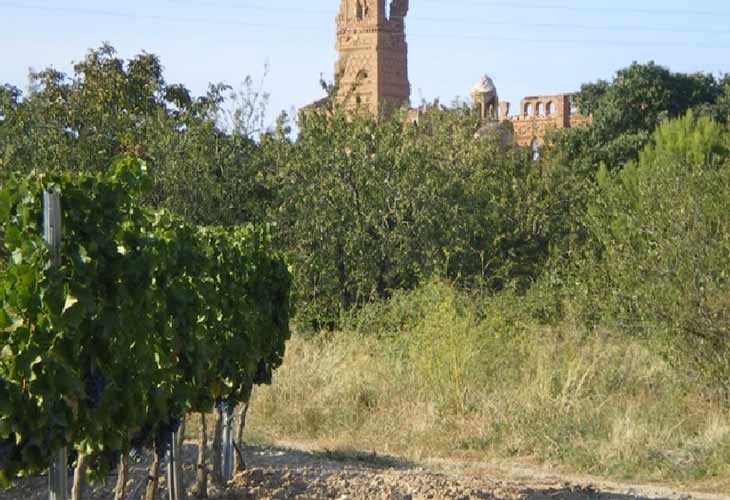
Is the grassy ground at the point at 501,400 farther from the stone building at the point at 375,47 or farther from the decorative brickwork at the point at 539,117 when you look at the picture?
the stone building at the point at 375,47

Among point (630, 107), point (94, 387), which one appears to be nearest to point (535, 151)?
point (630, 107)

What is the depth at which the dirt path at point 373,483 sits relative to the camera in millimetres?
9031

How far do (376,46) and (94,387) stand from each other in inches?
2559

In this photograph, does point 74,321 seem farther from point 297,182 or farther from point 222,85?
point 222,85

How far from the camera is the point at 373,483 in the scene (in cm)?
925

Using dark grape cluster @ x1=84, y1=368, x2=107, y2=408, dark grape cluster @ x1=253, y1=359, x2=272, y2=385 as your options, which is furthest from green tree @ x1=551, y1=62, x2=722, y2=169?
dark grape cluster @ x1=84, y1=368, x2=107, y2=408

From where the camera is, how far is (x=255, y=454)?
11258 millimetres

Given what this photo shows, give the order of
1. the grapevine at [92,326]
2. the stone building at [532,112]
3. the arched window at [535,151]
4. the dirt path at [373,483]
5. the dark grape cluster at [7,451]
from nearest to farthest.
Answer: the grapevine at [92,326]
the dark grape cluster at [7,451]
the dirt path at [373,483]
the arched window at [535,151]
the stone building at [532,112]

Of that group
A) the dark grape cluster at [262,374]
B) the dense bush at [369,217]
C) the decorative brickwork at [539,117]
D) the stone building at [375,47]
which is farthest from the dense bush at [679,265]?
the stone building at [375,47]

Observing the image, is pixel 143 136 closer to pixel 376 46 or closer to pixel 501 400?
pixel 501 400

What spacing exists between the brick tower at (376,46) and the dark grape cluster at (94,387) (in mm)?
63273

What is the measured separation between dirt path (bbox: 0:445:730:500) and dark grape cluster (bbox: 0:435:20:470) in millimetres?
2612

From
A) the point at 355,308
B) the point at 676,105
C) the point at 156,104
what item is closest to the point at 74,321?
the point at 355,308

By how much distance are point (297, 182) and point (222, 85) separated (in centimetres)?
411
